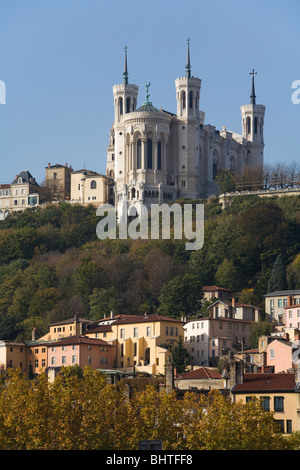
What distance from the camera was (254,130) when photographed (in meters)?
158

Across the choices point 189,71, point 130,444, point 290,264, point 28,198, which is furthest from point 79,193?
point 130,444

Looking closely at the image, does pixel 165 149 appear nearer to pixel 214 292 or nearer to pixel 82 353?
pixel 214 292

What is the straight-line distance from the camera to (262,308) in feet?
367

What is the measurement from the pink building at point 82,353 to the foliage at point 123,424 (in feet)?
128

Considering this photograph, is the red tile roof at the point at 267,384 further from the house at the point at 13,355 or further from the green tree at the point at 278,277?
the green tree at the point at 278,277

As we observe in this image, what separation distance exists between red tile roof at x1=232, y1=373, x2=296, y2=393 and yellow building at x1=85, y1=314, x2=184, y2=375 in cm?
3077

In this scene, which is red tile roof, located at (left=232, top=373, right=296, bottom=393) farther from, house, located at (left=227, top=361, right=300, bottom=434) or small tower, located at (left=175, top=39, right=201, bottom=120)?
small tower, located at (left=175, top=39, right=201, bottom=120)

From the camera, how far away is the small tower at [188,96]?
14550 cm

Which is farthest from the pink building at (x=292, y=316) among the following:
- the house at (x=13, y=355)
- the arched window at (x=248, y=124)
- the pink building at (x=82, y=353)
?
the arched window at (x=248, y=124)

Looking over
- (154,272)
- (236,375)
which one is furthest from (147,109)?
(236,375)

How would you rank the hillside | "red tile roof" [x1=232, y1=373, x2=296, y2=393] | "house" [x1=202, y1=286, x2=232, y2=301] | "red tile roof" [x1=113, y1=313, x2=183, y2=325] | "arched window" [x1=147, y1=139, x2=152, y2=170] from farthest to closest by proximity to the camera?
1. "arched window" [x1=147, y1=139, x2=152, y2=170]
2. the hillside
3. "house" [x1=202, y1=286, x2=232, y2=301]
4. "red tile roof" [x1=113, y1=313, x2=183, y2=325]
5. "red tile roof" [x1=232, y1=373, x2=296, y2=393]

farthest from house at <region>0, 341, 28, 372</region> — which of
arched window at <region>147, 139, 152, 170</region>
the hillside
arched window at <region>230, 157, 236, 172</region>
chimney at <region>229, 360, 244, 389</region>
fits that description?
arched window at <region>230, 157, 236, 172</region>

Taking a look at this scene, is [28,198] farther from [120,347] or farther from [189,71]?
[120,347]

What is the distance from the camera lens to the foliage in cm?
5644
